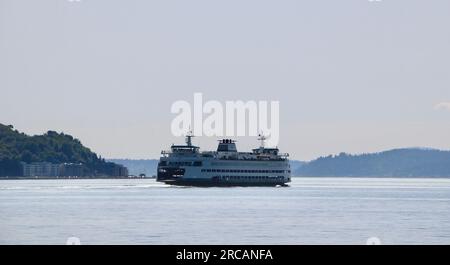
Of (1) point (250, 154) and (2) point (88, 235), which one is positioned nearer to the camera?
(2) point (88, 235)

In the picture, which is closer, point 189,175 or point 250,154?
point 189,175

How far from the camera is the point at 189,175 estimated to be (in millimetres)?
171750

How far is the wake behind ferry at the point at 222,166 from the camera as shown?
171250mm

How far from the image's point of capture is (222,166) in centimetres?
17600

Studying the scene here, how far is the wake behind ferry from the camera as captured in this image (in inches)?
6742

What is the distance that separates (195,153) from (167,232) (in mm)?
111288

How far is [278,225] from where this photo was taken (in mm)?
70438
